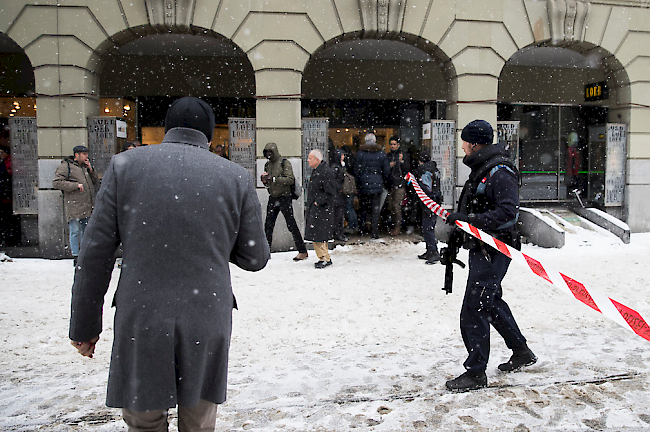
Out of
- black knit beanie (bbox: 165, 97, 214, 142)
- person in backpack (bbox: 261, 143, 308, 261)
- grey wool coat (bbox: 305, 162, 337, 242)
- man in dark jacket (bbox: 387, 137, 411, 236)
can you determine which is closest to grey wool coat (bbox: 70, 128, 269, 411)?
black knit beanie (bbox: 165, 97, 214, 142)

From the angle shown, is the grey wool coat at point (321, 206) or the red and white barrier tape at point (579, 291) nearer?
the red and white barrier tape at point (579, 291)

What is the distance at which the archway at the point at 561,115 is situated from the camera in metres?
12.4

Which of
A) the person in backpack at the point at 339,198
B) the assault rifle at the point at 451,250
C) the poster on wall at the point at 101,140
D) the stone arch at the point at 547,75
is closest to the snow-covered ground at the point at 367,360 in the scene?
the assault rifle at the point at 451,250

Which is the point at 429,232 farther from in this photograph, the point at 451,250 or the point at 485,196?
the point at 485,196

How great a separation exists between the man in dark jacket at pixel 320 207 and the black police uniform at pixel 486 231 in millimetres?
4494

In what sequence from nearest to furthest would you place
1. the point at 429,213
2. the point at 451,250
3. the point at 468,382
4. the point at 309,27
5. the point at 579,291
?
the point at 579,291 < the point at 468,382 < the point at 451,250 < the point at 429,213 < the point at 309,27

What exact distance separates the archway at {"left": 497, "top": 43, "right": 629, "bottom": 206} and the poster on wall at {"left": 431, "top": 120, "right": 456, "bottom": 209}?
2185 millimetres

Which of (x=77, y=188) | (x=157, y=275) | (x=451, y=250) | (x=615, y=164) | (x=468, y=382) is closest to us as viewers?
(x=157, y=275)

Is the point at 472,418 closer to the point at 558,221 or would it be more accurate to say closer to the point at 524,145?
the point at 558,221

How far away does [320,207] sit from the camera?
841 centimetres

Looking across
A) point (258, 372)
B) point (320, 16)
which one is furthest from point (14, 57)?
point (258, 372)

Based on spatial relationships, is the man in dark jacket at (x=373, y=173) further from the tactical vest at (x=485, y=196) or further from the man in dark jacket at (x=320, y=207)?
the tactical vest at (x=485, y=196)

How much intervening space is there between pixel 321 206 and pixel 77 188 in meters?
3.90

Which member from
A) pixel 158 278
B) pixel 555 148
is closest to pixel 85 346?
pixel 158 278
